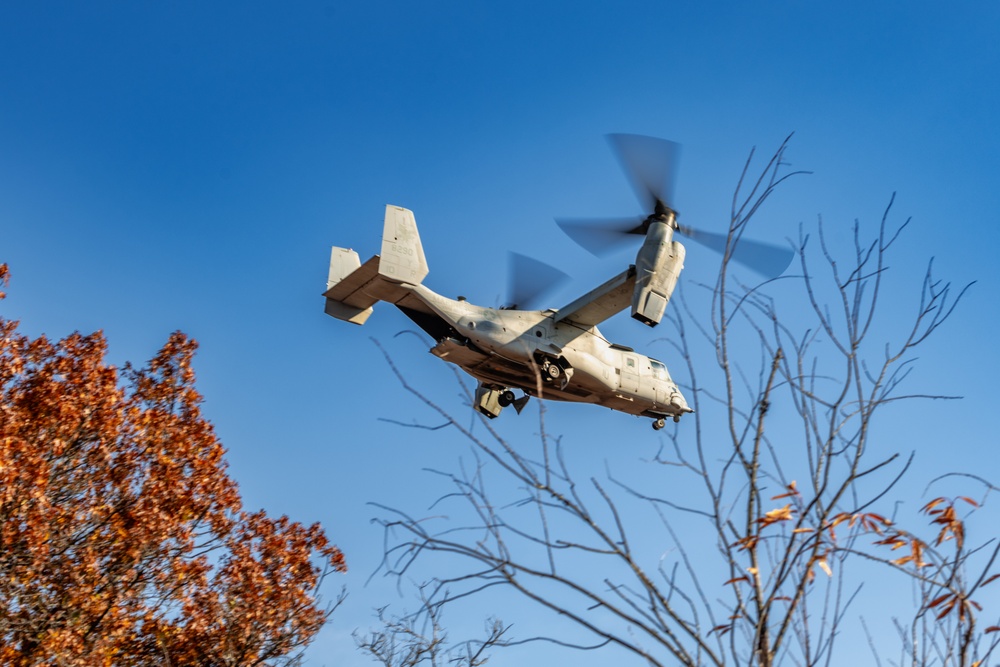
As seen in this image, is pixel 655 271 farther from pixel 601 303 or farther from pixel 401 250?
pixel 401 250

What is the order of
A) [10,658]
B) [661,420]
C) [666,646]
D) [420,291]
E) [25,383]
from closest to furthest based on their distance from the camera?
1. [666,646]
2. [10,658]
3. [25,383]
4. [420,291]
5. [661,420]

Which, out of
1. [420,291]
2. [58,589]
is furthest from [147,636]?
[420,291]

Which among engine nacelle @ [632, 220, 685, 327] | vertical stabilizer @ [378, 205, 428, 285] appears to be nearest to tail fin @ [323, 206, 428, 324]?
vertical stabilizer @ [378, 205, 428, 285]

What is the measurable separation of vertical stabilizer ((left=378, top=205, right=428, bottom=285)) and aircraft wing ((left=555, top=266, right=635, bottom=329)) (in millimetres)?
3190

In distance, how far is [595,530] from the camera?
4465 mm

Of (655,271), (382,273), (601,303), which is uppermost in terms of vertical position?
(601,303)

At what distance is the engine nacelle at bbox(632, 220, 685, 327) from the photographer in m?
19.4

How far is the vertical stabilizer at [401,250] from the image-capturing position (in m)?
20.0

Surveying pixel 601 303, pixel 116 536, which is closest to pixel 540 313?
pixel 601 303

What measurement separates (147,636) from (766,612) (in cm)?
1351

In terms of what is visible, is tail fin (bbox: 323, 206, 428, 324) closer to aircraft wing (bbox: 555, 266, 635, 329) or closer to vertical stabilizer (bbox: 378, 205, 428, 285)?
vertical stabilizer (bbox: 378, 205, 428, 285)

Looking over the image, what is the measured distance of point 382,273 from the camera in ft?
65.4

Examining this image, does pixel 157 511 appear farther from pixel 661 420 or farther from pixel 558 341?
pixel 661 420

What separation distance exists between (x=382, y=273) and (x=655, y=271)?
531cm
